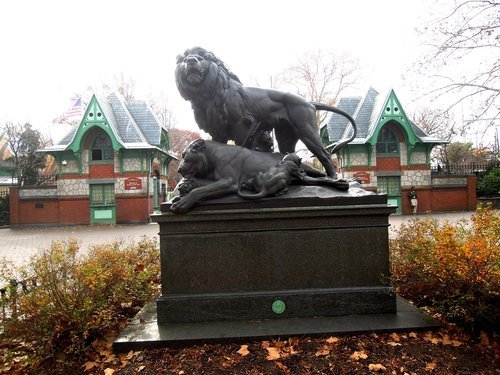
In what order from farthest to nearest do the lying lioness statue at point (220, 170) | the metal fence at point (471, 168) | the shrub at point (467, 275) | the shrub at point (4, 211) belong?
the metal fence at point (471, 168) < the shrub at point (4, 211) < the lying lioness statue at point (220, 170) < the shrub at point (467, 275)

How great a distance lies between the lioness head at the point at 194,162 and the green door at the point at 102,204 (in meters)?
21.4

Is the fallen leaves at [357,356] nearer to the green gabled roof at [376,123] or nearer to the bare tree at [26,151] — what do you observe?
the green gabled roof at [376,123]

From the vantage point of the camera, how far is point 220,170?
4.29 metres

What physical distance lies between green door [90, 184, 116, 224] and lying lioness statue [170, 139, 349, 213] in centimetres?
2146

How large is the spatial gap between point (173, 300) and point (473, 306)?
3.03 meters

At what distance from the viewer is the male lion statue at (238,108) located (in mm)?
4473

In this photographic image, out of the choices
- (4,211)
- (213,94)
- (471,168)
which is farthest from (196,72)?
(471,168)

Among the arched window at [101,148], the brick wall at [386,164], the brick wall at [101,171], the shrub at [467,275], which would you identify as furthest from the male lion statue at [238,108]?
the brick wall at [386,164]

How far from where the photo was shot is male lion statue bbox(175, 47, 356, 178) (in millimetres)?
4473

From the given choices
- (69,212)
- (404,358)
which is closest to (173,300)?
(404,358)

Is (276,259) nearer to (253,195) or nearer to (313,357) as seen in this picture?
(253,195)

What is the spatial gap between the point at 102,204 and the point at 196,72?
21931 millimetres

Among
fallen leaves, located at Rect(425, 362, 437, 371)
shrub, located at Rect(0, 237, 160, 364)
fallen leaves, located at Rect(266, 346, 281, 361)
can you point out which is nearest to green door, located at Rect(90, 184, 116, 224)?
shrub, located at Rect(0, 237, 160, 364)

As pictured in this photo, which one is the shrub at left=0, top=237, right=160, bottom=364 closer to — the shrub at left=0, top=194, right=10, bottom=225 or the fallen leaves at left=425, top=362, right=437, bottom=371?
the fallen leaves at left=425, top=362, right=437, bottom=371
